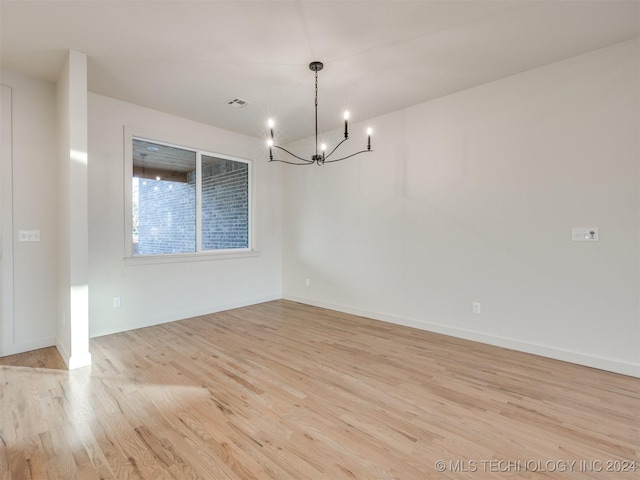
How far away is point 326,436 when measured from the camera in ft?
6.08

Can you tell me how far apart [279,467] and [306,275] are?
3.76m

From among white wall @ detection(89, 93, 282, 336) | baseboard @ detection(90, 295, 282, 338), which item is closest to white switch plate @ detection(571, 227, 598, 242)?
white wall @ detection(89, 93, 282, 336)

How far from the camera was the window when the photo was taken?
13.2ft

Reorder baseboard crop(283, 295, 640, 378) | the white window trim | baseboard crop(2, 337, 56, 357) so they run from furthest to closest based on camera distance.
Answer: the white window trim
baseboard crop(2, 337, 56, 357)
baseboard crop(283, 295, 640, 378)

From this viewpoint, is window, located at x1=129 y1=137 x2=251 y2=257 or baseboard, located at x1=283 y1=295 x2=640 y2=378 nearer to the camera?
baseboard, located at x1=283 y1=295 x2=640 y2=378

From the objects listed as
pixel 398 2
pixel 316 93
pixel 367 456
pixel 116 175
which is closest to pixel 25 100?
pixel 116 175

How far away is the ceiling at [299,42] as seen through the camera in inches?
87.8

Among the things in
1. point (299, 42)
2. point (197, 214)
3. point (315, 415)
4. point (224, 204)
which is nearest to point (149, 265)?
point (197, 214)

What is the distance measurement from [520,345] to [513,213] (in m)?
1.35

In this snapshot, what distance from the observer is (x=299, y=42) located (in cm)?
260

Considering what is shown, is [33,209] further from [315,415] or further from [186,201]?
[315,415]

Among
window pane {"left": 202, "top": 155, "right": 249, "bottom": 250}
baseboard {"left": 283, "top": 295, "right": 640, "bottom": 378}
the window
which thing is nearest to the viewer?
baseboard {"left": 283, "top": 295, "right": 640, "bottom": 378}

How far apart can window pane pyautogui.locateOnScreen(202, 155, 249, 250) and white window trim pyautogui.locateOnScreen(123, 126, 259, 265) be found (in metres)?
0.07

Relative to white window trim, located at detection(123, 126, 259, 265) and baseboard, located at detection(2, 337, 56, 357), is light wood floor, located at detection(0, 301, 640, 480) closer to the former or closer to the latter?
baseboard, located at detection(2, 337, 56, 357)
